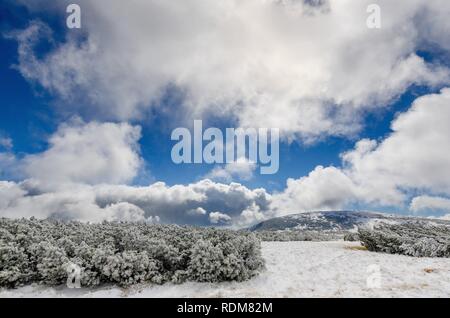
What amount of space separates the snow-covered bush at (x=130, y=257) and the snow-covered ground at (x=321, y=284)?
0.38m

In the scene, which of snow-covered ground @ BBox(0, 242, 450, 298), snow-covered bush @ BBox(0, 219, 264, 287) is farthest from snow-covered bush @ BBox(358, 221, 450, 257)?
snow-covered bush @ BBox(0, 219, 264, 287)

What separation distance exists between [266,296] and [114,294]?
4.57 metres

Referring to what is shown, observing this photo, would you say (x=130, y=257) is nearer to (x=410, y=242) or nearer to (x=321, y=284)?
(x=321, y=284)

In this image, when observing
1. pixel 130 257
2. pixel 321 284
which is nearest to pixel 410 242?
pixel 321 284

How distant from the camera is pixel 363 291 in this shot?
378 inches

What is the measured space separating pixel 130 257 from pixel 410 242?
12.0 metres

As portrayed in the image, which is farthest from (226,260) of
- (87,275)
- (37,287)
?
(37,287)

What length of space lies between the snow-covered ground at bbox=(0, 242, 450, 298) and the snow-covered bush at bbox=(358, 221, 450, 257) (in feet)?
4.36

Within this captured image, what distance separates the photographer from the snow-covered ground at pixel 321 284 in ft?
31.7

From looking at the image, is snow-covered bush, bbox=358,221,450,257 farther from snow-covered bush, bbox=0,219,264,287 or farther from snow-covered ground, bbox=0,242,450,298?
snow-covered bush, bbox=0,219,264,287

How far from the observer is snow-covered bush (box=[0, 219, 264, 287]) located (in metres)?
10.8

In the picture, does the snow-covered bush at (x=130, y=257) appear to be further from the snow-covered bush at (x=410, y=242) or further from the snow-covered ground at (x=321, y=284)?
the snow-covered bush at (x=410, y=242)
